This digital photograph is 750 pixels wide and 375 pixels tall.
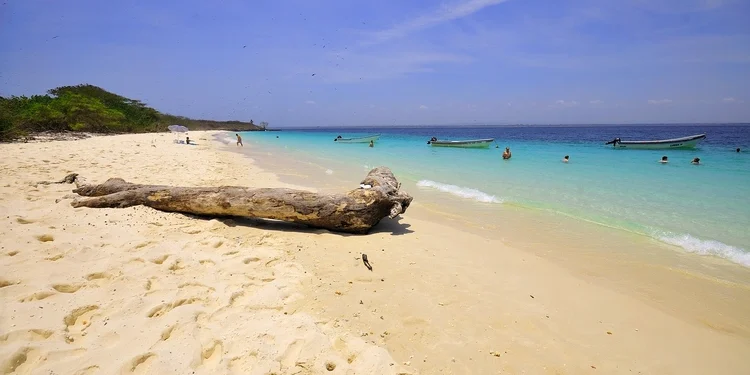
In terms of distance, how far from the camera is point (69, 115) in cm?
2684

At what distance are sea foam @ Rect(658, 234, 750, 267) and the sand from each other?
1117mm

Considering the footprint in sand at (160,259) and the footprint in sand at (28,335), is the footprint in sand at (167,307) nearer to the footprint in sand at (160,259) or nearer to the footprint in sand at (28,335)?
the footprint in sand at (28,335)

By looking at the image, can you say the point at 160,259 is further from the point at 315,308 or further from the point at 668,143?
A: the point at 668,143

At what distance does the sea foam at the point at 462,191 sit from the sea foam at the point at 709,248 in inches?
138

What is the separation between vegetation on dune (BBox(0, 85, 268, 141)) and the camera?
1755 centimetres

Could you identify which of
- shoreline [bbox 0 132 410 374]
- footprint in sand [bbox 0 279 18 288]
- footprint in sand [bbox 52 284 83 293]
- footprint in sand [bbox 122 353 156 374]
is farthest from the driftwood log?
footprint in sand [bbox 122 353 156 374]

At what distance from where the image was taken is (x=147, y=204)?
5727 millimetres

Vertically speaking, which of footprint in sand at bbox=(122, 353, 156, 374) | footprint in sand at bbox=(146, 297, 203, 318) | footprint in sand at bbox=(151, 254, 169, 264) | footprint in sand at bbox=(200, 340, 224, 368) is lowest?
footprint in sand at bbox=(200, 340, 224, 368)

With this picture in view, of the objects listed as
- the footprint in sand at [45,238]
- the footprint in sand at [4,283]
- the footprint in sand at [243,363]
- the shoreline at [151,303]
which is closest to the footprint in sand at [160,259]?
the shoreline at [151,303]

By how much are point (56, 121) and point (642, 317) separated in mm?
34726

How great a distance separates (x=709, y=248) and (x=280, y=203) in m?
6.86

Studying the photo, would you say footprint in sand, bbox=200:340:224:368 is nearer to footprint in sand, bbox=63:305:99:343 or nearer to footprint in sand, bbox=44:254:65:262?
footprint in sand, bbox=63:305:99:343

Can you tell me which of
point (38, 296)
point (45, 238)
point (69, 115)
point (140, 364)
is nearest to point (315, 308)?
point (140, 364)

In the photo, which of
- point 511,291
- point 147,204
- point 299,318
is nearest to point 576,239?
point 511,291
